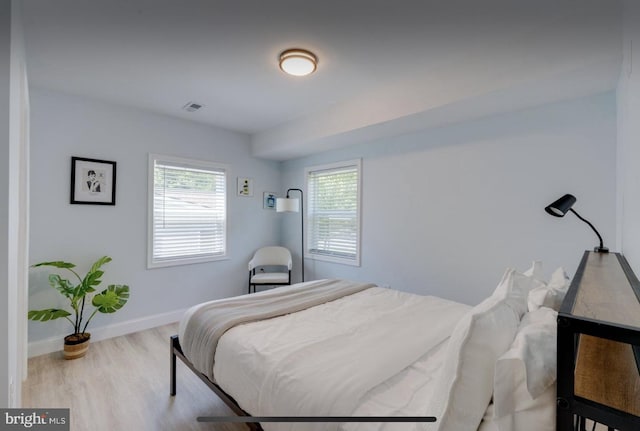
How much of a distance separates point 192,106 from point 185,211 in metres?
1.30

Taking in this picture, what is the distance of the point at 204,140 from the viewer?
376 cm

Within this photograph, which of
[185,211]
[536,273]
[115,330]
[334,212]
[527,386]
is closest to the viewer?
[527,386]

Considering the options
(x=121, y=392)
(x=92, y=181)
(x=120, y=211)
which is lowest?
(x=121, y=392)

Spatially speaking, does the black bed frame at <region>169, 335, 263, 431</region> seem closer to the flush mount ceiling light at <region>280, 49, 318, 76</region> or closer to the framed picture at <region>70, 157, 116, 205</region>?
the framed picture at <region>70, 157, 116, 205</region>

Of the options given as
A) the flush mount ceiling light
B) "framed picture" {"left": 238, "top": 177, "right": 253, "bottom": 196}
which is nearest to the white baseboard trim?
"framed picture" {"left": 238, "top": 177, "right": 253, "bottom": 196}

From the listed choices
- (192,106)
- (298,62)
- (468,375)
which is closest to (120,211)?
(192,106)

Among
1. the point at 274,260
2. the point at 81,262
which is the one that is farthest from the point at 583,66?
the point at 81,262

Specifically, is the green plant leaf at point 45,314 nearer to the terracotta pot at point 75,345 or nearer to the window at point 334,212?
the terracotta pot at point 75,345

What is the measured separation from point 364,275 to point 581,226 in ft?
6.99

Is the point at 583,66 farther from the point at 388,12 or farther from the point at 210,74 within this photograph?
the point at 210,74

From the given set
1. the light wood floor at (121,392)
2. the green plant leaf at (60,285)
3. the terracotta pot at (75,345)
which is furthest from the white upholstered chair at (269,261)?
the green plant leaf at (60,285)

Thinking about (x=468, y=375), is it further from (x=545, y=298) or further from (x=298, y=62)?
(x=298, y=62)

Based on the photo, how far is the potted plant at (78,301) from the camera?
2.53m

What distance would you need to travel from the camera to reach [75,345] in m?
2.59
